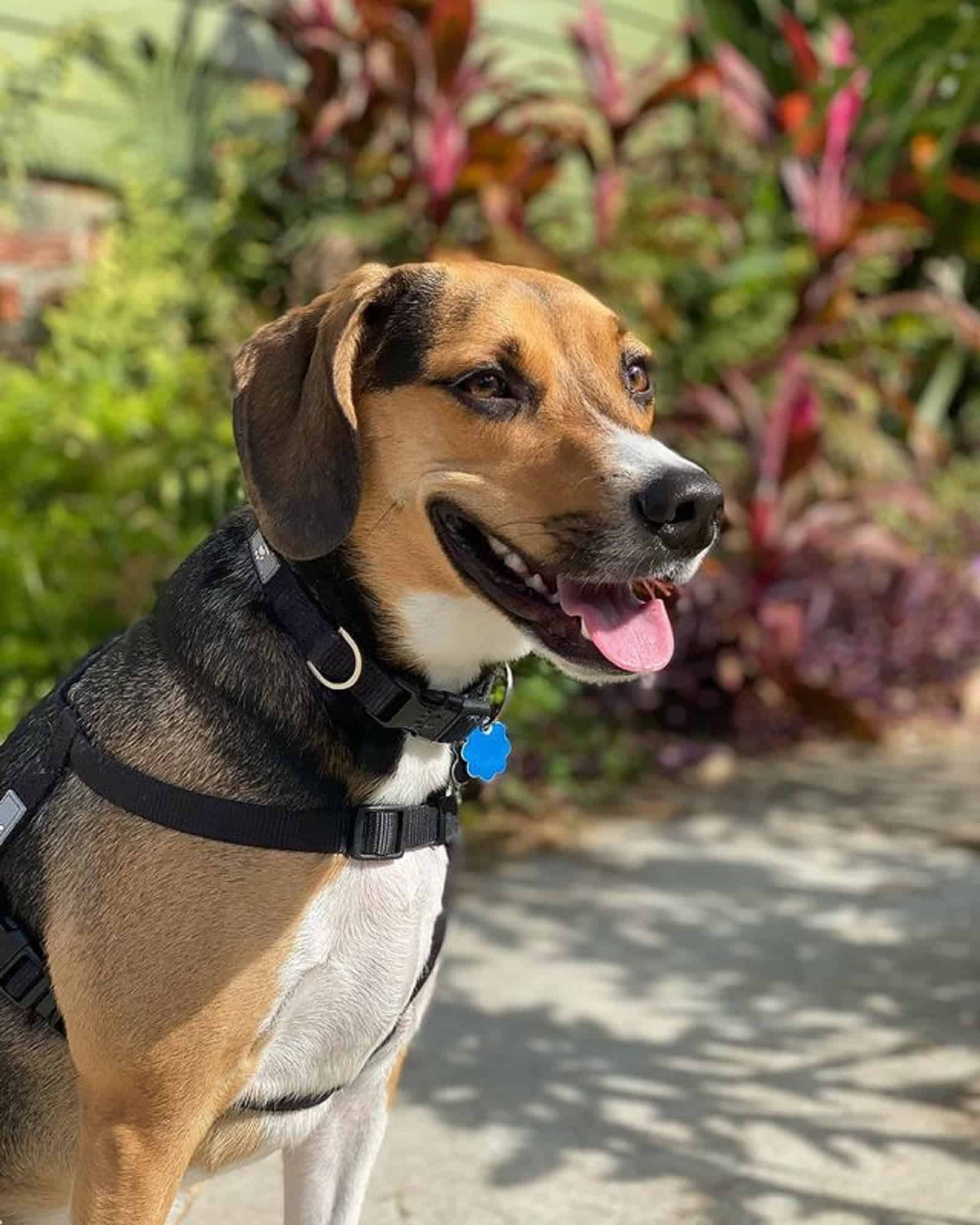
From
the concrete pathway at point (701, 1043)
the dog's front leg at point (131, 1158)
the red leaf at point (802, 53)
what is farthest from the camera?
the red leaf at point (802, 53)

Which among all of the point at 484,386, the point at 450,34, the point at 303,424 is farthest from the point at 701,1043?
the point at 450,34

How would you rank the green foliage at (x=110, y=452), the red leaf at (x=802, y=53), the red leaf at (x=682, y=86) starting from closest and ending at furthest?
1. the green foliage at (x=110, y=452)
2. the red leaf at (x=682, y=86)
3. the red leaf at (x=802, y=53)

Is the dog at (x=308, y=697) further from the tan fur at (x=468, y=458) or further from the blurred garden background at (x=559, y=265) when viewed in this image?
the blurred garden background at (x=559, y=265)

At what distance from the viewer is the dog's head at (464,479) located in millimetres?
2186

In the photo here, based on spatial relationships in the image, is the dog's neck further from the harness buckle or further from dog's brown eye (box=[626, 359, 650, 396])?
dog's brown eye (box=[626, 359, 650, 396])

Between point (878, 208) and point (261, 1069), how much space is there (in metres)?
5.31

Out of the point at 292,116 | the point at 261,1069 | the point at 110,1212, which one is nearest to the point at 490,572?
the point at 261,1069

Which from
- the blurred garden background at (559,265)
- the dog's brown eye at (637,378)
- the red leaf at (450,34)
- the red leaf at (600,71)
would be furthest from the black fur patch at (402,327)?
the red leaf at (600,71)

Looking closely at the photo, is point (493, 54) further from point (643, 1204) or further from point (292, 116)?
point (643, 1204)

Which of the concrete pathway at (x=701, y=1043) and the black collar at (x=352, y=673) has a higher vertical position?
the black collar at (x=352, y=673)

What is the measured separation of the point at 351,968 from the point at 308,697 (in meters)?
0.39

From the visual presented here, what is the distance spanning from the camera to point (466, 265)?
8.11ft

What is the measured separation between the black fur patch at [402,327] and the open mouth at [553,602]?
222 millimetres

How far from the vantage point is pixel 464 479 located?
2.24 meters
